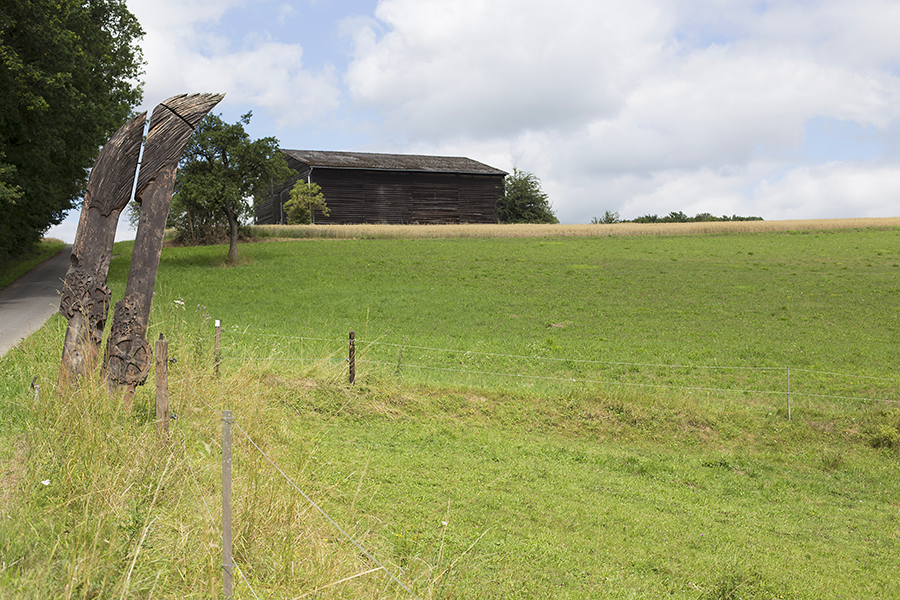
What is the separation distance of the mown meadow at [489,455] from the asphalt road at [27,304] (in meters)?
2.07

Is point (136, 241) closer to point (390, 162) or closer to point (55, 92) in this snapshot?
point (55, 92)


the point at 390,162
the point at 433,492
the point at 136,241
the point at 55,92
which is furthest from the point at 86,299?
the point at 390,162

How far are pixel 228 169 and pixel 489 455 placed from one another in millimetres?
28700

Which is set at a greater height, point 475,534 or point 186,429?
point 186,429

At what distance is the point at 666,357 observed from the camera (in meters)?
16.9

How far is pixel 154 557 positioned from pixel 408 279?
25.4m

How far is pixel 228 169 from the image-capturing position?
1324 inches

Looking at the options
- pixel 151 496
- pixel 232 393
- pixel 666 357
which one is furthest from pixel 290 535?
pixel 666 357

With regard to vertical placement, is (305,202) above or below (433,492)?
above

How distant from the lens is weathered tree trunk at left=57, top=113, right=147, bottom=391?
22.1 feet

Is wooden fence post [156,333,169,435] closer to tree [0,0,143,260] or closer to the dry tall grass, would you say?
tree [0,0,143,260]

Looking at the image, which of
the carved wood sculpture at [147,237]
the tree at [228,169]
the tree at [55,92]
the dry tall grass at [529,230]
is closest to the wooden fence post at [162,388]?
the carved wood sculpture at [147,237]

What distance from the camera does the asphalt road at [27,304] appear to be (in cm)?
1534

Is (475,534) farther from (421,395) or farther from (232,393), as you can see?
(421,395)
